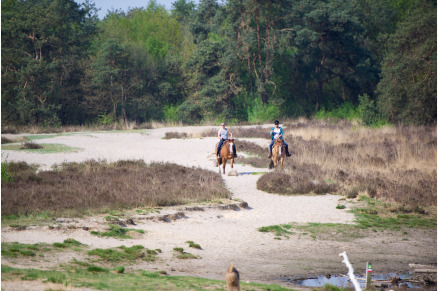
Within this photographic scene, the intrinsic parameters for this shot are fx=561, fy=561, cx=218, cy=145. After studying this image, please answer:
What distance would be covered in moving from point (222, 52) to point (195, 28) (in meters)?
6.70

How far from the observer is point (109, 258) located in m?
11.9

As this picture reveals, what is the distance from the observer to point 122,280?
32.1 ft

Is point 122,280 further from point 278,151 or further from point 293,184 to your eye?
point 278,151

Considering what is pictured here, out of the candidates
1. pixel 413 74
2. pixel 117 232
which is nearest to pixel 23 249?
pixel 117 232

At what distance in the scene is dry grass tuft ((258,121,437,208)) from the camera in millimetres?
21891

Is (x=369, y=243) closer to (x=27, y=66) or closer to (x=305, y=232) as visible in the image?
(x=305, y=232)

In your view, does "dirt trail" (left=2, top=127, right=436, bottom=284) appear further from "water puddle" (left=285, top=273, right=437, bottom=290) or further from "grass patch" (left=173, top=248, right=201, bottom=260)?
"water puddle" (left=285, top=273, right=437, bottom=290)

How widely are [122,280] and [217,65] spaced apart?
174 ft

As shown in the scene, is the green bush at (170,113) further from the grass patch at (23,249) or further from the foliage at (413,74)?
the grass patch at (23,249)

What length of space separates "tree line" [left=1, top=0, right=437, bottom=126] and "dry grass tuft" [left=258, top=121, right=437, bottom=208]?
10.1 m

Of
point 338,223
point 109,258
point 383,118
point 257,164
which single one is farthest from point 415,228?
point 383,118

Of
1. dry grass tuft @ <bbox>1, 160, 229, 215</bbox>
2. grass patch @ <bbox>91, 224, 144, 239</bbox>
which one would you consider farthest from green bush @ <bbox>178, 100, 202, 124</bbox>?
grass patch @ <bbox>91, 224, 144, 239</bbox>

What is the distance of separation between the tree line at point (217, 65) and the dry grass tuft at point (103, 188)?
1160 inches

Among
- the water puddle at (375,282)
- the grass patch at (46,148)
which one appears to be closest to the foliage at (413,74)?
the grass patch at (46,148)
